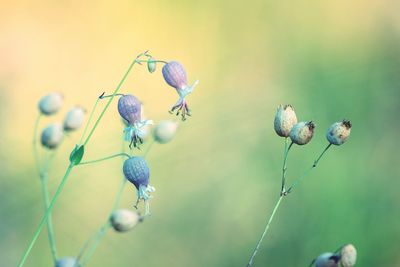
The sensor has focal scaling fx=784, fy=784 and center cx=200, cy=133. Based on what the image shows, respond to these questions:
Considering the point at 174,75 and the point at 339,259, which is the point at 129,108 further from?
the point at 339,259

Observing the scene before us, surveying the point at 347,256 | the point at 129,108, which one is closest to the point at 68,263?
the point at 129,108

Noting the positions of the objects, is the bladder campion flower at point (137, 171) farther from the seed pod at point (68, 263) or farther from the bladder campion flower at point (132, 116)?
the seed pod at point (68, 263)

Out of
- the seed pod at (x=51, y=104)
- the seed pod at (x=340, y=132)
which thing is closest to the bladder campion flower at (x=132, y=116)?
the seed pod at (x=51, y=104)

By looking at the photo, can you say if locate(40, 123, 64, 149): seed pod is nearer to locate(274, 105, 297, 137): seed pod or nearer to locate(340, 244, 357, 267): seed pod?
locate(274, 105, 297, 137): seed pod

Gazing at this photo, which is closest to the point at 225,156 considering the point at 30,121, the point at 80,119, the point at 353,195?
the point at 353,195

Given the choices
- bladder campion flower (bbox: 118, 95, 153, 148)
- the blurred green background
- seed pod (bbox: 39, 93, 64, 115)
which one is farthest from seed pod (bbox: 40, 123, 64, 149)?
the blurred green background

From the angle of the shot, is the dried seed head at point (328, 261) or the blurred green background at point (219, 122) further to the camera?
the blurred green background at point (219, 122)

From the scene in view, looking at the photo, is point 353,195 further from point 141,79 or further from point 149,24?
point 149,24
